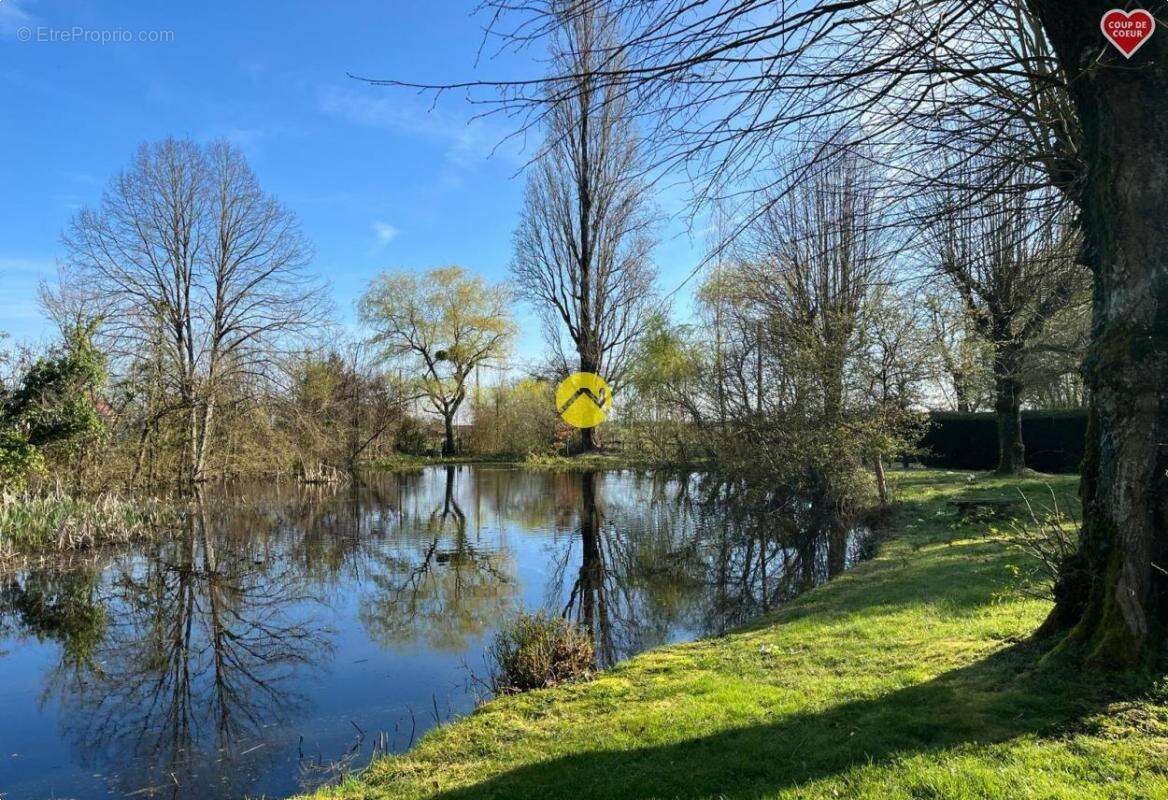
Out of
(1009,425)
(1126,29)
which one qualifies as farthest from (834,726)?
(1009,425)

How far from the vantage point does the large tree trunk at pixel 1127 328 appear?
126 inches

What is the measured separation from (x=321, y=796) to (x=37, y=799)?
Result: 2.12 metres

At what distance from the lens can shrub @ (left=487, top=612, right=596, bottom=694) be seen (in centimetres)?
539

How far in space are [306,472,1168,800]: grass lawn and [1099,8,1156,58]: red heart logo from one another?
3.09m

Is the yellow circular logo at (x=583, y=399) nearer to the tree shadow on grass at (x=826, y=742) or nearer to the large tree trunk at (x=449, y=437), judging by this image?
the large tree trunk at (x=449, y=437)

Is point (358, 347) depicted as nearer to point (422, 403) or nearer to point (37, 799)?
point (422, 403)

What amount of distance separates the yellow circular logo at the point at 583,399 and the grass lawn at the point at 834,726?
81.0ft

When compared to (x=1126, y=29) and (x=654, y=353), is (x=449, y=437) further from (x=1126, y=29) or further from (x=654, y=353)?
(x=1126, y=29)

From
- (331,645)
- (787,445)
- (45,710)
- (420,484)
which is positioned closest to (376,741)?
(331,645)

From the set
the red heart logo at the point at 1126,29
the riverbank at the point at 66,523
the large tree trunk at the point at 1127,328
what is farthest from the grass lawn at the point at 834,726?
the riverbank at the point at 66,523

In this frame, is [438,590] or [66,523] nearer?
[438,590]

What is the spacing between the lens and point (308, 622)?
25.6ft

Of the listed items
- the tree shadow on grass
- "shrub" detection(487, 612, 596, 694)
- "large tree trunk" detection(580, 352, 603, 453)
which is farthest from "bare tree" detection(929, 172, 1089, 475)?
"large tree trunk" detection(580, 352, 603, 453)

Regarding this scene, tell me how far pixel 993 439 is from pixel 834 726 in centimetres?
1952
